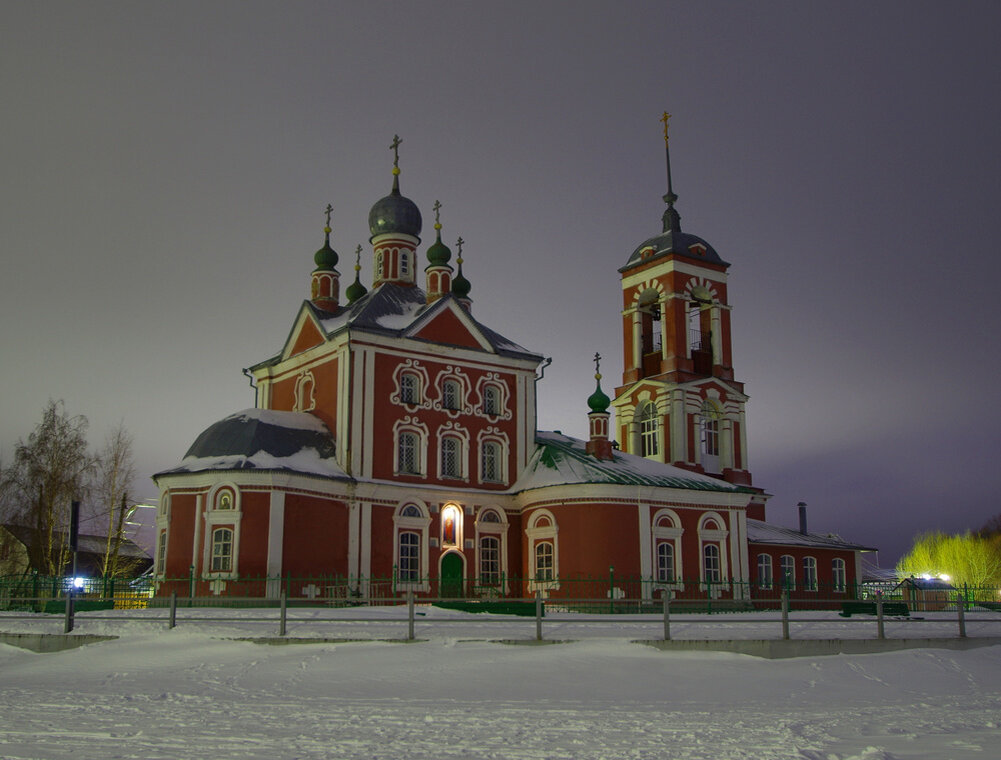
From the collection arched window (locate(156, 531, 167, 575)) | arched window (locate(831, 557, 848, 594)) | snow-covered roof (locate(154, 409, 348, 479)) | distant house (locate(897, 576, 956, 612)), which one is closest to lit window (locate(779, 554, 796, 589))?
arched window (locate(831, 557, 848, 594))

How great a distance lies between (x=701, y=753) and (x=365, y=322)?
1047 inches

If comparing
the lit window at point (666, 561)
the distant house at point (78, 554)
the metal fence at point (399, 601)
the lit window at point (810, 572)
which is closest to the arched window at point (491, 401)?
the metal fence at point (399, 601)

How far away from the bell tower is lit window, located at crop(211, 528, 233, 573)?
20120mm

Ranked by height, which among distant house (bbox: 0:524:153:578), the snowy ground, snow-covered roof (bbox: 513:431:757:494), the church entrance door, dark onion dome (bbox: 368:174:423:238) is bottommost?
the snowy ground

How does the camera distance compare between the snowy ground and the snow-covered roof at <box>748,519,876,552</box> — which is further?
the snow-covered roof at <box>748,519,876,552</box>

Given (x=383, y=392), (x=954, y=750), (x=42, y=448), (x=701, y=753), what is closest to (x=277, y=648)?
(x=701, y=753)

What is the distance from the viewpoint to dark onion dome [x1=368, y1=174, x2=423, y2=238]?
39.1 meters

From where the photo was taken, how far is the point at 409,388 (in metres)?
34.6

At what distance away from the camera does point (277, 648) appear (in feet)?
56.5

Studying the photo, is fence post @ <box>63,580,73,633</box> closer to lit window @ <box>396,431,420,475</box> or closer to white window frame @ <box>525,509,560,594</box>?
lit window @ <box>396,431,420,475</box>

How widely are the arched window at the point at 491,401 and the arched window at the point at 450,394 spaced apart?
113 cm

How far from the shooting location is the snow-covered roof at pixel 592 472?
34.0 m

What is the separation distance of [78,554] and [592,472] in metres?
36.4

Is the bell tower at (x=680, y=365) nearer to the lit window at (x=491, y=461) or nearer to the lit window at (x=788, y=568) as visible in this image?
the lit window at (x=788, y=568)
